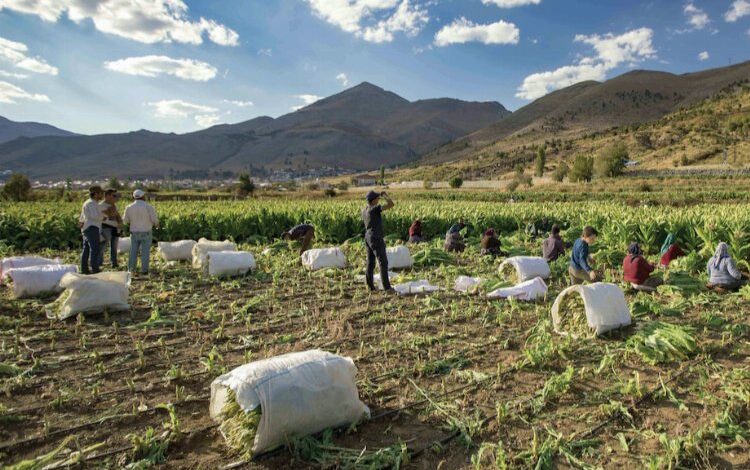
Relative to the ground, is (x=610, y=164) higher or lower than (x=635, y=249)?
higher

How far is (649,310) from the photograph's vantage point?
6965 mm

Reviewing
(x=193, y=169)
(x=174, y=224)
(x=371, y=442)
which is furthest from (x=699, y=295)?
(x=193, y=169)

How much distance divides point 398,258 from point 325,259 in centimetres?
163

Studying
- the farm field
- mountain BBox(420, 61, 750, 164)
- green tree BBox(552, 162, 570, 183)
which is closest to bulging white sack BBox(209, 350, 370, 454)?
the farm field

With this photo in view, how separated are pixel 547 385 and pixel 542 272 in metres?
5.02

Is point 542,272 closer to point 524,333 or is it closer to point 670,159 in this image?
point 524,333

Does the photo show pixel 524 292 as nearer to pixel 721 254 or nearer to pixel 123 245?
pixel 721 254

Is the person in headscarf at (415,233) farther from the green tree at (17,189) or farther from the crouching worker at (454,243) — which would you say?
the green tree at (17,189)

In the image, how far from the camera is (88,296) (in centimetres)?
669

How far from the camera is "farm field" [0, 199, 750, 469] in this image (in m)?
3.53

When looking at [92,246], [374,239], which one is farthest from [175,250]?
[374,239]

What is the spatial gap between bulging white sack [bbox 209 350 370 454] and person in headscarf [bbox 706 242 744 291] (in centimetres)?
749

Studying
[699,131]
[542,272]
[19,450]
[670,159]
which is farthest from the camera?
[699,131]

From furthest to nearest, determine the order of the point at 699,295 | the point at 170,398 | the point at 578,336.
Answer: the point at 699,295 < the point at 578,336 < the point at 170,398
